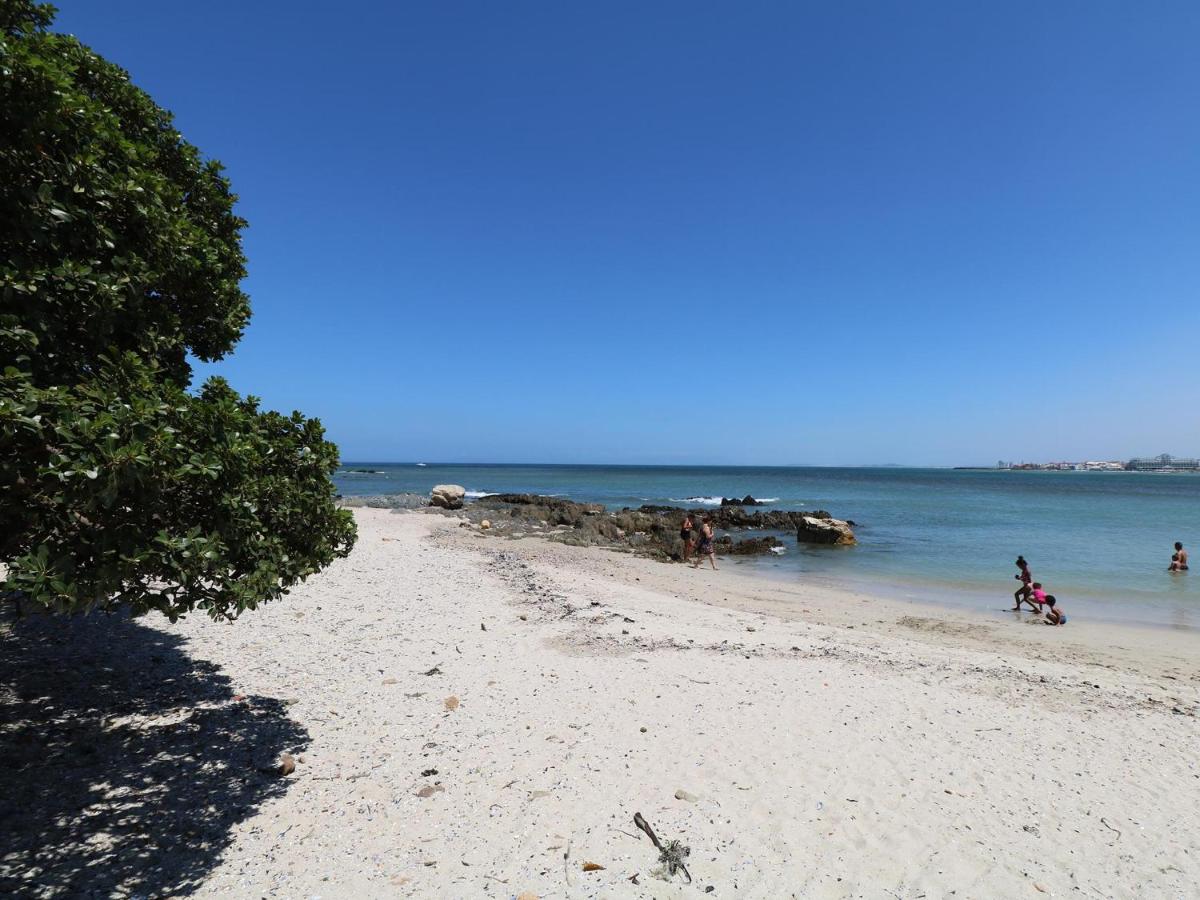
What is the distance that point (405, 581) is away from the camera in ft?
44.1

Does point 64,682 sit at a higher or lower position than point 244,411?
lower

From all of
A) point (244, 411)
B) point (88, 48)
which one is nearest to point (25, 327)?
point (244, 411)

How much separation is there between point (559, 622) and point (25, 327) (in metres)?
8.63

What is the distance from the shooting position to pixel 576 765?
18.1ft

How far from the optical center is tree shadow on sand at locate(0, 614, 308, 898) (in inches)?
157

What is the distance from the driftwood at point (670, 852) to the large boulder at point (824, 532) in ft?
84.3

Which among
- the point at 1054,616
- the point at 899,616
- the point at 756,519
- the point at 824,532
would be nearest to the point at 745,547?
the point at 824,532

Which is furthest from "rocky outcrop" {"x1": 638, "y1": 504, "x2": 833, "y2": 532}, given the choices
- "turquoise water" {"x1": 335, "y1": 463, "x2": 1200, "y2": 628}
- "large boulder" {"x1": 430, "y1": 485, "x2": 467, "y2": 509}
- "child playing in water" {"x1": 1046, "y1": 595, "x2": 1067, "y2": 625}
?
"child playing in water" {"x1": 1046, "y1": 595, "x2": 1067, "y2": 625}

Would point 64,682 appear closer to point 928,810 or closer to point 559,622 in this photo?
point 559,622

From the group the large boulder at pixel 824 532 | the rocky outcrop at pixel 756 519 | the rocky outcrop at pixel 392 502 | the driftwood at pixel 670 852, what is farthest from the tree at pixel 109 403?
the rocky outcrop at pixel 392 502

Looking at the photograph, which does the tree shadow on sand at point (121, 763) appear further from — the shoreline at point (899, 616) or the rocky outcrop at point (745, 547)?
the rocky outcrop at point (745, 547)

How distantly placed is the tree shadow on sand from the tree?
1967mm

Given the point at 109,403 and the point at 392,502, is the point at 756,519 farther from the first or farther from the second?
the point at 109,403

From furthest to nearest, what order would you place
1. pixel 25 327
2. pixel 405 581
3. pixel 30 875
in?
pixel 405 581
pixel 30 875
pixel 25 327
